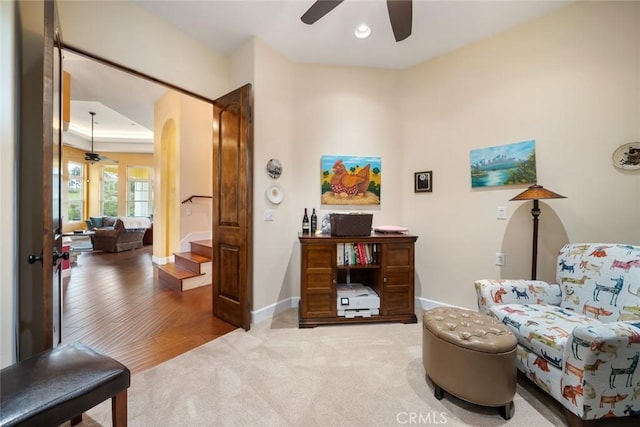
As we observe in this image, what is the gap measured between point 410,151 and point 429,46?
1115 mm

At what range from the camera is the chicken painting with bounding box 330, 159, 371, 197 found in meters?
3.07

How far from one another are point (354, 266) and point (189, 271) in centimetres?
274

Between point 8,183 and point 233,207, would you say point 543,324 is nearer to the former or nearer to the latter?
point 233,207

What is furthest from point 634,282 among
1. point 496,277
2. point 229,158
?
point 229,158

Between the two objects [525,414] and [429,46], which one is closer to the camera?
[525,414]

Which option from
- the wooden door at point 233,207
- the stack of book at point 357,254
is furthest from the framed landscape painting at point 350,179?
the wooden door at point 233,207

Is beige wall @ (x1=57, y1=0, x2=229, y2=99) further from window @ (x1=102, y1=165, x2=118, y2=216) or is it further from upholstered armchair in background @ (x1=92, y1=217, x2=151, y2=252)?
window @ (x1=102, y1=165, x2=118, y2=216)

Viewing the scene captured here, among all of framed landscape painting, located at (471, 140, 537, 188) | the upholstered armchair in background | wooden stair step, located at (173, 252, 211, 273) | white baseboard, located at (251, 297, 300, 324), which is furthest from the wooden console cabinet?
the upholstered armchair in background

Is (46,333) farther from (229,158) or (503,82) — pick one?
(503,82)

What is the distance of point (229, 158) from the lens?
267cm

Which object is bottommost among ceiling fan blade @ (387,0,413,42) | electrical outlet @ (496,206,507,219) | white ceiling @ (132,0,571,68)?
electrical outlet @ (496,206,507,219)

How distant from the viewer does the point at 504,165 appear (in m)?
2.50

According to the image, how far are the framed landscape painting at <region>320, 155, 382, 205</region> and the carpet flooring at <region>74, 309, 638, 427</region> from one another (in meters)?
1.56

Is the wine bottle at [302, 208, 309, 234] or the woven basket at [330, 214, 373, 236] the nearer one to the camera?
the woven basket at [330, 214, 373, 236]
